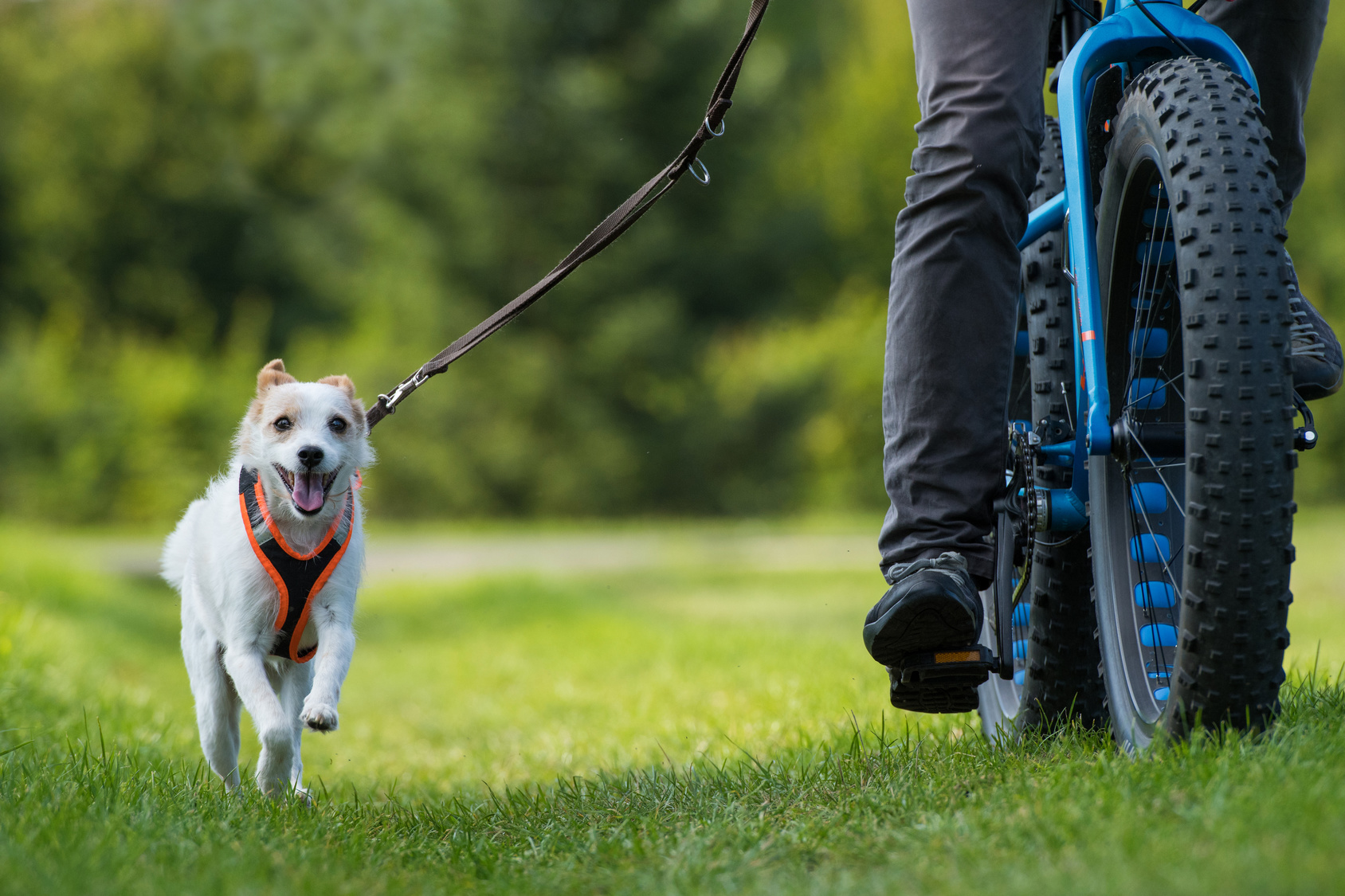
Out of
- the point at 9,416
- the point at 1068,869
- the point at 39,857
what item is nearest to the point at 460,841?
the point at 39,857

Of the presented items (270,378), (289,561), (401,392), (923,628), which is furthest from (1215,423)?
(270,378)

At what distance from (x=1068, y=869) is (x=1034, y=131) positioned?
1.48 metres

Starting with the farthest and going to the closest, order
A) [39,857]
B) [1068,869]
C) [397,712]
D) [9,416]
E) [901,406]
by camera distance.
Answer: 1. [9,416]
2. [397,712]
3. [901,406]
4. [39,857]
5. [1068,869]

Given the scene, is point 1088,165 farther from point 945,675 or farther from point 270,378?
point 270,378

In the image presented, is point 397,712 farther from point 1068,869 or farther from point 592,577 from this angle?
point 592,577

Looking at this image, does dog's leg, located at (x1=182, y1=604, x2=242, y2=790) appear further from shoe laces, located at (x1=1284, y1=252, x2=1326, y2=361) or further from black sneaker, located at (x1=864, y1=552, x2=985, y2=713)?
shoe laces, located at (x1=1284, y1=252, x2=1326, y2=361)

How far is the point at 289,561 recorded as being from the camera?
10.3 feet

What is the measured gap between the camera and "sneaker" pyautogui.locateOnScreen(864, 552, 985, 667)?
2.28 m

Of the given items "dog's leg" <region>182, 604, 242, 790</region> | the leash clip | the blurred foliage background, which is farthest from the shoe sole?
the blurred foliage background

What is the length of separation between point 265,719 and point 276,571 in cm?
36

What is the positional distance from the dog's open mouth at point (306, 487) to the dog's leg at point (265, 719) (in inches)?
15.1

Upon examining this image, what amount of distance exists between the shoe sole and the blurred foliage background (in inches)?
799

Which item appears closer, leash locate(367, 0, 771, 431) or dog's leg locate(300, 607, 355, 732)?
dog's leg locate(300, 607, 355, 732)

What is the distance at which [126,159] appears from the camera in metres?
28.7
